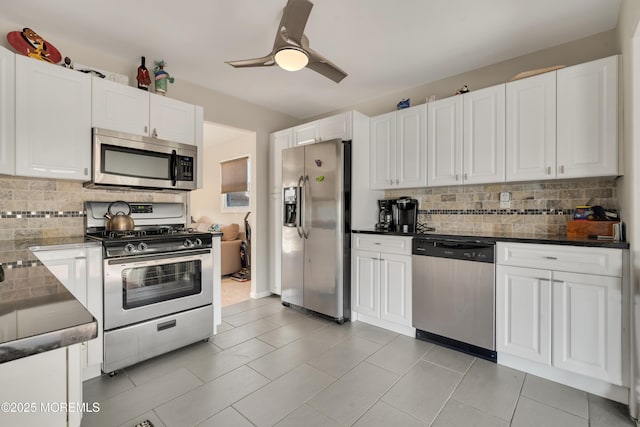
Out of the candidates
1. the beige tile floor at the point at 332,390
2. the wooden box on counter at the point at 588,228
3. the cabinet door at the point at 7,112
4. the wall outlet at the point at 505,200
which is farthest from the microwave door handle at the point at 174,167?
the wooden box on counter at the point at 588,228

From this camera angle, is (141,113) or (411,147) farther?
(411,147)

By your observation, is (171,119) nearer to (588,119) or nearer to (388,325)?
(388,325)

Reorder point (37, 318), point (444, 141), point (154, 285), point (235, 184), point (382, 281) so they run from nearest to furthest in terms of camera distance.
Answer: point (37, 318) < point (154, 285) < point (444, 141) < point (382, 281) < point (235, 184)

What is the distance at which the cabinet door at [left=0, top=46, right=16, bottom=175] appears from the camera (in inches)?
79.6

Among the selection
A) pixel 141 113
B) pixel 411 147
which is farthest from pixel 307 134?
pixel 141 113

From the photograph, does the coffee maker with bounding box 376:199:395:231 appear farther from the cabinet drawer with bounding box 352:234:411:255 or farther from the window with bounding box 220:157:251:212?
the window with bounding box 220:157:251:212

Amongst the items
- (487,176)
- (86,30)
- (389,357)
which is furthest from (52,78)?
(487,176)

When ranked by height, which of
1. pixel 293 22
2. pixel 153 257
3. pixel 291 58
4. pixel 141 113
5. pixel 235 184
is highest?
pixel 293 22

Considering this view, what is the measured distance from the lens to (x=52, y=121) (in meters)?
2.23

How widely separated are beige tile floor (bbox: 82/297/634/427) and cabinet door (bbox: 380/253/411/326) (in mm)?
249

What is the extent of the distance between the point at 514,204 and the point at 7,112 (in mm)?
4085

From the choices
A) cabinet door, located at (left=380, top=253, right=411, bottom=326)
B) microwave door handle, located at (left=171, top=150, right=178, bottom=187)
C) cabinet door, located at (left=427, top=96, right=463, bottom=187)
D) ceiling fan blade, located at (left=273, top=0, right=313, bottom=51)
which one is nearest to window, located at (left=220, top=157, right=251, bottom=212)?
microwave door handle, located at (left=171, top=150, right=178, bottom=187)

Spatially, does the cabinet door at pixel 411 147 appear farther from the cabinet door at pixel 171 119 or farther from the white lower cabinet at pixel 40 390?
the white lower cabinet at pixel 40 390

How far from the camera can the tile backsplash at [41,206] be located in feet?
7.51
